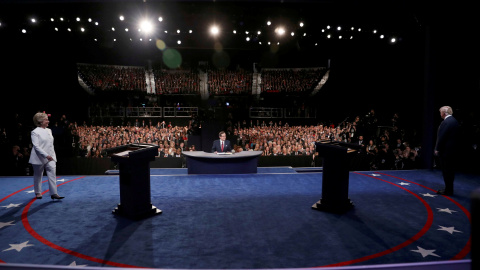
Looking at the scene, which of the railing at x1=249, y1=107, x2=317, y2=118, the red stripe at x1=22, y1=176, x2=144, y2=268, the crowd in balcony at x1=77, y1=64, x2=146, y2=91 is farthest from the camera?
the crowd in balcony at x1=77, y1=64, x2=146, y2=91

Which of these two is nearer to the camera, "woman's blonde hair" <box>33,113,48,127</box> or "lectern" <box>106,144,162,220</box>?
"lectern" <box>106,144,162,220</box>

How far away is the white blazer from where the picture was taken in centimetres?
443

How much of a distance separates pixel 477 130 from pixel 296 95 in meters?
13.8

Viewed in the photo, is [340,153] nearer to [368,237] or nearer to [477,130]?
[368,237]

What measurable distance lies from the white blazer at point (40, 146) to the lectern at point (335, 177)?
463 centimetres

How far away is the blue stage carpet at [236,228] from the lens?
2.85m

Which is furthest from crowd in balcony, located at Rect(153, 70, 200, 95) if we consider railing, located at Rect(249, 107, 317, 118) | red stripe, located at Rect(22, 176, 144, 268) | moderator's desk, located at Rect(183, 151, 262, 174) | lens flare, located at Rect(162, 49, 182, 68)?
red stripe, located at Rect(22, 176, 144, 268)

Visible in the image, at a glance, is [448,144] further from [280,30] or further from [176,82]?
[176,82]

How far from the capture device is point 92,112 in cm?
1706

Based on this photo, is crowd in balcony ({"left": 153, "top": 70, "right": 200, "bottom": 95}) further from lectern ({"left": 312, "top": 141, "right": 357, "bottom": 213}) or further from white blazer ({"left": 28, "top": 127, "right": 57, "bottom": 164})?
lectern ({"left": 312, "top": 141, "right": 357, "bottom": 213})

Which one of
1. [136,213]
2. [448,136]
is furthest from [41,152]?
[448,136]

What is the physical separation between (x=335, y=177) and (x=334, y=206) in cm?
47

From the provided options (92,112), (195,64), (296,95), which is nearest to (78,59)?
(92,112)

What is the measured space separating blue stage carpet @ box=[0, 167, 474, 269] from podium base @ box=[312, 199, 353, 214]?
10 centimetres
